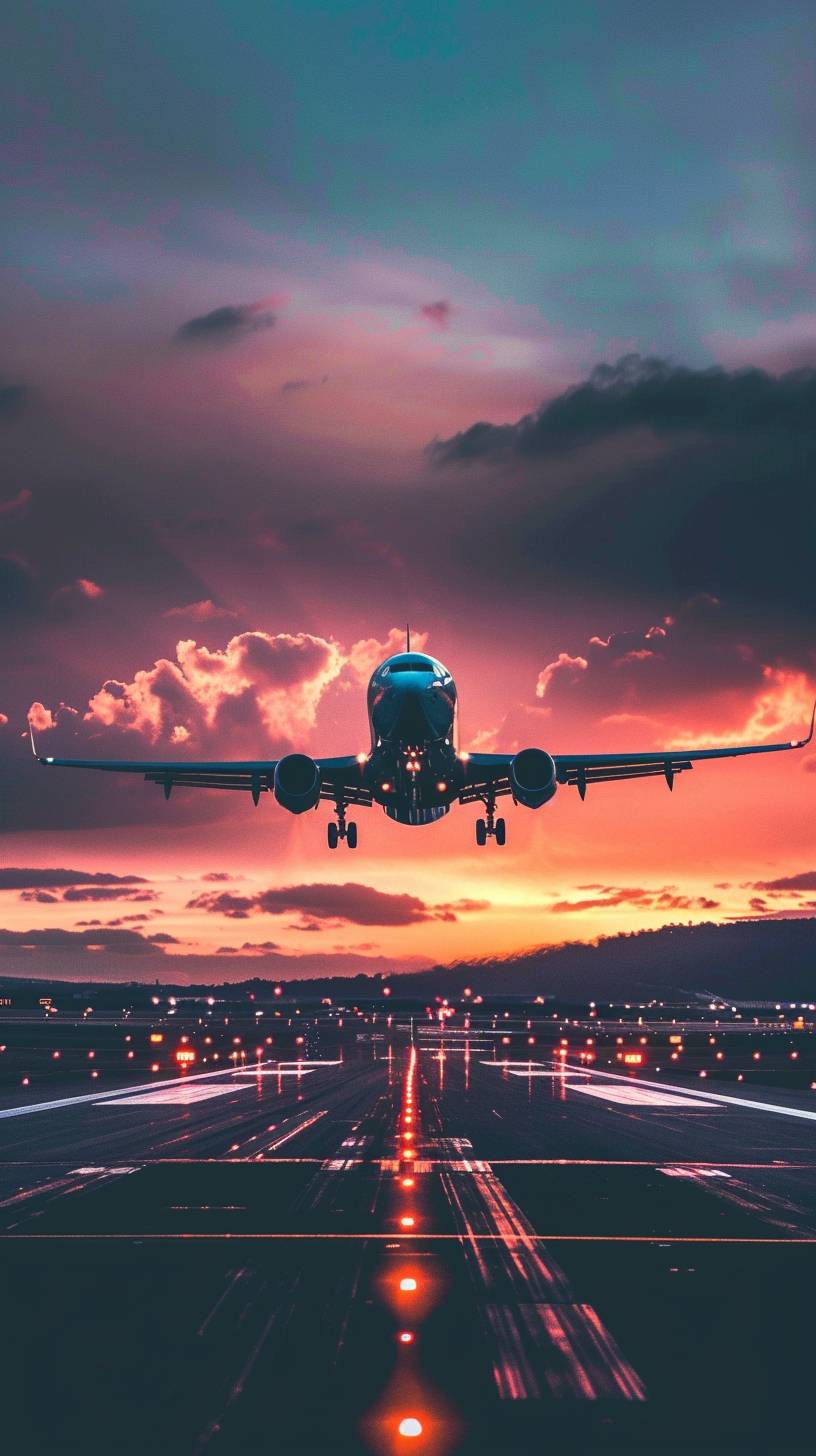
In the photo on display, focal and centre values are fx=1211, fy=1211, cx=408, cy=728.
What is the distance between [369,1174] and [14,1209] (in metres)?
6.59

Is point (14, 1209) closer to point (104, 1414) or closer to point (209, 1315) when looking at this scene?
point (209, 1315)

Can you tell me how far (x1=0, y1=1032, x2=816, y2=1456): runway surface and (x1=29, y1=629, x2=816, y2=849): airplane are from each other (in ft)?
41.9

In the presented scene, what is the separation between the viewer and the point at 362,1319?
11.7 m

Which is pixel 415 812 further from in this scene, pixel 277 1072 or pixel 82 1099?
pixel 82 1099

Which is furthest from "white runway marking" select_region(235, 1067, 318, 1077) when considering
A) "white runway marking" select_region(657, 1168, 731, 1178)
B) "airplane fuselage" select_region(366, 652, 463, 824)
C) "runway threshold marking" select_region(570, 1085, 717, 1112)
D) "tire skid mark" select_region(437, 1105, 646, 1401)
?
"tire skid mark" select_region(437, 1105, 646, 1401)

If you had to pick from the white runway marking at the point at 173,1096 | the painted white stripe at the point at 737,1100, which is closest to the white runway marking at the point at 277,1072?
the white runway marking at the point at 173,1096

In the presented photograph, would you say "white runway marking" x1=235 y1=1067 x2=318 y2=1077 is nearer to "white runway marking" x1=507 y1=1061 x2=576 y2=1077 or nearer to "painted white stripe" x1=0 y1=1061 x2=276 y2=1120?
"painted white stripe" x1=0 y1=1061 x2=276 y2=1120

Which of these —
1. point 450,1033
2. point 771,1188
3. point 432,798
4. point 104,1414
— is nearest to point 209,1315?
point 104,1414

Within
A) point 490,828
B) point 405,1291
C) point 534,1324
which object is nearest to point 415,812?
point 490,828

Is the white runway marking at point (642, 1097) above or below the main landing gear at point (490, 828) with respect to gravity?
below

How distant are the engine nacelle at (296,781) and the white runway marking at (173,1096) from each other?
31.8 ft

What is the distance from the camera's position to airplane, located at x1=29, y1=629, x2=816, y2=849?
37.2 meters

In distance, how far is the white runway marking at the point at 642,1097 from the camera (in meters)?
37.4

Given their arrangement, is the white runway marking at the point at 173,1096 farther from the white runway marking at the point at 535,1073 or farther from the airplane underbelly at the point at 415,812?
the white runway marking at the point at 535,1073
